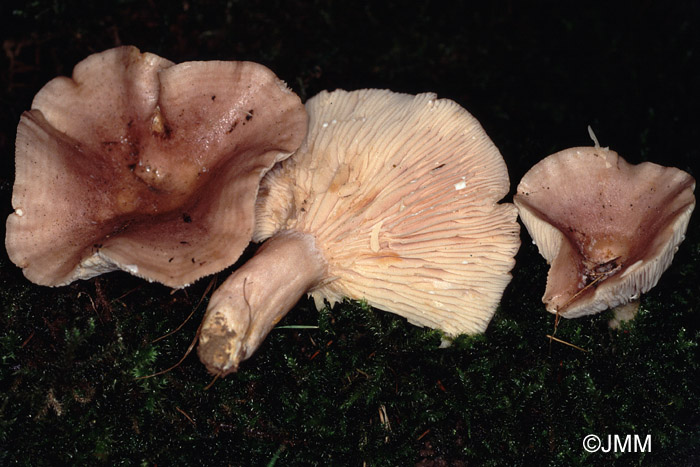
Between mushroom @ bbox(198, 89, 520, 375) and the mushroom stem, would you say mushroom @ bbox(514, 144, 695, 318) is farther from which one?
the mushroom stem

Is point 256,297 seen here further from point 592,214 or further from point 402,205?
point 592,214

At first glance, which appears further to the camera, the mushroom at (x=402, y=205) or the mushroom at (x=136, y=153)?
the mushroom at (x=402, y=205)

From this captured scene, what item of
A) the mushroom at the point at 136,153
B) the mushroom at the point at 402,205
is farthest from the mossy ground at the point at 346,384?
the mushroom at the point at 136,153

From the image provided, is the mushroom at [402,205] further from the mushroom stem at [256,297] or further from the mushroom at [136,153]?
the mushroom at [136,153]

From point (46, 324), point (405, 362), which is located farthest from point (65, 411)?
point (405, 362)

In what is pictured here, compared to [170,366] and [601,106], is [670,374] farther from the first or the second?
[170,366]

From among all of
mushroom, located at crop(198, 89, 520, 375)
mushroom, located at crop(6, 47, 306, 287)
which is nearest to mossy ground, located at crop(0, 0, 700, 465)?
mushroom, located at crop(198, 89, 520, 375)
